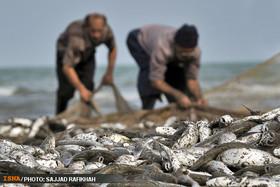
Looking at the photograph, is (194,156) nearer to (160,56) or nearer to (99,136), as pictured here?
(99,136)

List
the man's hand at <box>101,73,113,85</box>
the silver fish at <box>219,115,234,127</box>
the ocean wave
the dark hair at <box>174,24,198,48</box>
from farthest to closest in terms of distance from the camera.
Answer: the ocean wave < the man's hand at <box>101,73,113,85</box> < the dark hair at <box>174,24,198,48</box> < the silver fish at <box>219,115,234,127</box>

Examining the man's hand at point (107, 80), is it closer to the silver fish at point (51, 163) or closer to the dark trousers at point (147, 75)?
the dark trousers at point (147, 75)

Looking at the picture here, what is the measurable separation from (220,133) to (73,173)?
94cm

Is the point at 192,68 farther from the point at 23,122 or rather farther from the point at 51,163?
the point at 51,163

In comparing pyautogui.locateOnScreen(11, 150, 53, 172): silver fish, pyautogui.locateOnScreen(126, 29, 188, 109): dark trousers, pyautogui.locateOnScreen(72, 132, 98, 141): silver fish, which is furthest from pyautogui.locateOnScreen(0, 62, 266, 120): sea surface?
pyautogui.locateOnScreen(11, 150, 53, 172): silver fish

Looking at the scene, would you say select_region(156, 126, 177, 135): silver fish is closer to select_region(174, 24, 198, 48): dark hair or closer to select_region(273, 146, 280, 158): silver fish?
select_region(273, 146, 280, 158): silver fish

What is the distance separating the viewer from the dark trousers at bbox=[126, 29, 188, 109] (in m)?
6.96

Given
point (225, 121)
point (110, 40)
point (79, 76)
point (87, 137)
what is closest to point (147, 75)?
point (110, 40)

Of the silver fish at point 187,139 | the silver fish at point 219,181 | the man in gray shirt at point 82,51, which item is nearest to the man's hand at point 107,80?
the man in gray shirt at point 82,51

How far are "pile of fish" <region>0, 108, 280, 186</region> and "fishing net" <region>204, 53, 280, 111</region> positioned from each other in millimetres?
3925

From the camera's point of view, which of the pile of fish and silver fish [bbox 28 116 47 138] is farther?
silver fish [bbox 28 116 47 138]

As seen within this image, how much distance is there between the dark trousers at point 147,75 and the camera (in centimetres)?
696

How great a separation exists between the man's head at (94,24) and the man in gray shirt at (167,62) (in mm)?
611

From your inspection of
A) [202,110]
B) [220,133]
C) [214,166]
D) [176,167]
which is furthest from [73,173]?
[202,110]
